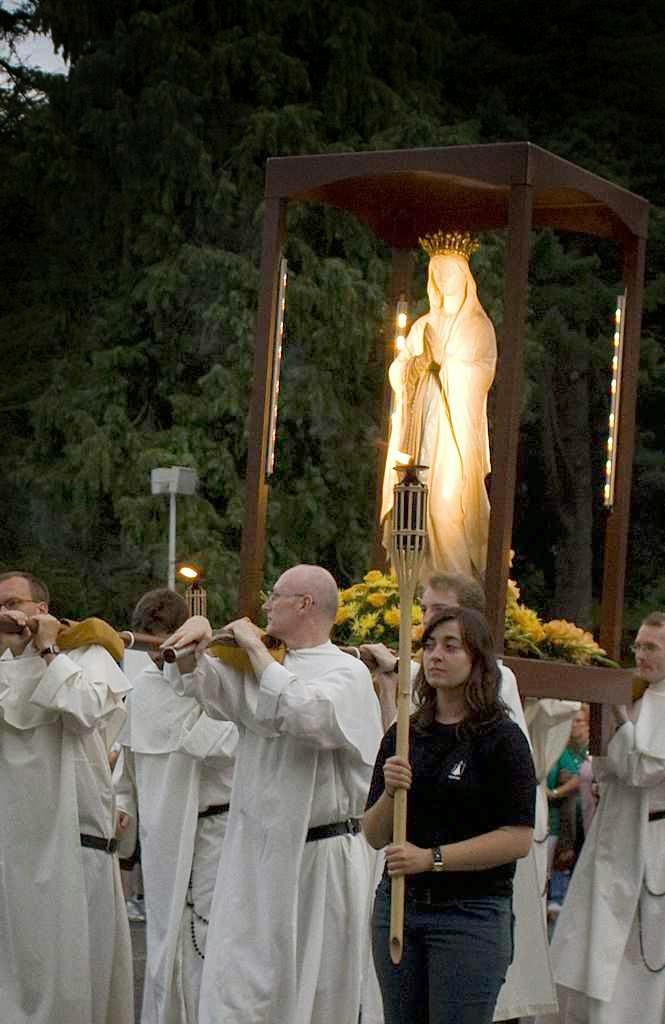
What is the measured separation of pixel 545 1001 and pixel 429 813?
377 centimetres

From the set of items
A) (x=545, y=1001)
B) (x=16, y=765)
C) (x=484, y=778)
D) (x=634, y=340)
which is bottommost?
(x=545, y=1001)

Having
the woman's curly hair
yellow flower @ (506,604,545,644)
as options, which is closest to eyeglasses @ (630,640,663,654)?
yellow flower @ (506,604,545,644)

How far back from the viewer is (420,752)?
635 centimetres

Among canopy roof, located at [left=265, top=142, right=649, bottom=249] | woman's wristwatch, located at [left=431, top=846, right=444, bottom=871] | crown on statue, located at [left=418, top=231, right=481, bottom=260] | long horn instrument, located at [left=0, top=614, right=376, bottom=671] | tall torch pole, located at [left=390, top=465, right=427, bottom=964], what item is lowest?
woman's wristwatch, located at [left=431, top=846, right=444, bottom=871]

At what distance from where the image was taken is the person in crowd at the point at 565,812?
556 inches

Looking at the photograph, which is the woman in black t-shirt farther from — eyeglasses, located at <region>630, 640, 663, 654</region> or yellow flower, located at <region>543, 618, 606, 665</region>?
yellow flower, located at <region>543, 618, 606, 665</region>

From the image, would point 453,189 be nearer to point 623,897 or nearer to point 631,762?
point 631,762

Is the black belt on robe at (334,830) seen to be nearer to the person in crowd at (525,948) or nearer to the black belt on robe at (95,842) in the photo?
the person in crowd at (525,948)

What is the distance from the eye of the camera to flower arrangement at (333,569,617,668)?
10625 millimetres

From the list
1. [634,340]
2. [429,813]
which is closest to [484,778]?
[429,813]

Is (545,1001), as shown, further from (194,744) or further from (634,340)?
(634,340)

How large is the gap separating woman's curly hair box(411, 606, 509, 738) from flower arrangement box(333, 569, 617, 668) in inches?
160

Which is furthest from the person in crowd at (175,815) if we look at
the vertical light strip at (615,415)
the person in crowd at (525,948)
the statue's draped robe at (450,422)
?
the vertical light strip at (615,415)

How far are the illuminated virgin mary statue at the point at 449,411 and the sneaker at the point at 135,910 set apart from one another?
4207mm
